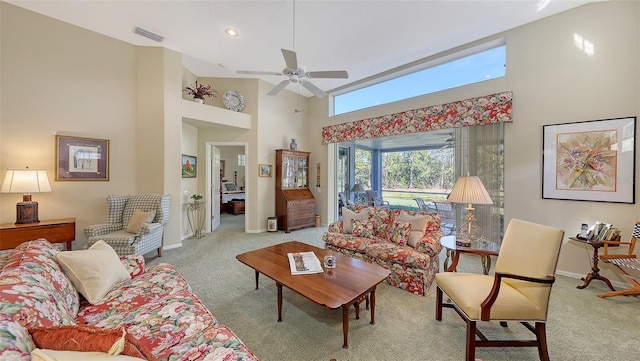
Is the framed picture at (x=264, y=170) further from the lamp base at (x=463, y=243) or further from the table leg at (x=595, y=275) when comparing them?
the table leg at (x=595, y=275)

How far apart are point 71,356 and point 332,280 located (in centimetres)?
159

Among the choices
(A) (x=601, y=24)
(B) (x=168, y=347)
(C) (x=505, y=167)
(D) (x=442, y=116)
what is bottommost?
(B) (x=168, y=347)

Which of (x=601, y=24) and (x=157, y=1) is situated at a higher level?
(x=157, y=1)

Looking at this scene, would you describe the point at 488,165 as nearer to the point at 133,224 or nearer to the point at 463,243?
the point at 463,243

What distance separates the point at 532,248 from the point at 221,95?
5.78 m

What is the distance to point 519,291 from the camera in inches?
70.9

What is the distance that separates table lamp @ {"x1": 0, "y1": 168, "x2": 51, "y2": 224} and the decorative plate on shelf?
120 inches

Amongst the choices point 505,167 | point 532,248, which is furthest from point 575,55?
point 532,248

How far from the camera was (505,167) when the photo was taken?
346 cm

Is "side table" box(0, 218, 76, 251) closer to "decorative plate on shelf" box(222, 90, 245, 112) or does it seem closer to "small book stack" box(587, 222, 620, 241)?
"decorative plate on shelf" box(222, 90, 245, 112)

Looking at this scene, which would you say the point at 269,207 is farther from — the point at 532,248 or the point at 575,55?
the point at 575,55

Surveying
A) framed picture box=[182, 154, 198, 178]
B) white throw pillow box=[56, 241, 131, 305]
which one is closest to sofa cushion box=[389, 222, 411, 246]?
white throw pillow box=[56, 241, 131, 305]

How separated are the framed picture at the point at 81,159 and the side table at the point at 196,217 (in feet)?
5.03

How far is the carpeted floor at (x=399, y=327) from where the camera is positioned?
1764 mm
